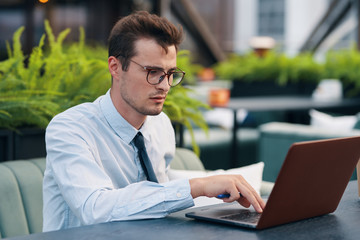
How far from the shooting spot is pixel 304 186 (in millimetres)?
1399

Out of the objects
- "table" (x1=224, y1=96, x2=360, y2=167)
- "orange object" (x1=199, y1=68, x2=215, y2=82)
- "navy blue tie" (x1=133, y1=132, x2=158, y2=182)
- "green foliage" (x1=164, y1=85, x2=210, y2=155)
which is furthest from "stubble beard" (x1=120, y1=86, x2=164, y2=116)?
"orange object" (x1=199, y1=68, x2=215, y2=82)

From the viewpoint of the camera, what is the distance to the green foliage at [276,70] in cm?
666

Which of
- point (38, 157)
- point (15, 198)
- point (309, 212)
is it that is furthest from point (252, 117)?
point (309, 212)

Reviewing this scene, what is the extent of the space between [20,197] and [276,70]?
4.97m

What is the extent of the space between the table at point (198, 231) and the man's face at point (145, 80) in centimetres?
39

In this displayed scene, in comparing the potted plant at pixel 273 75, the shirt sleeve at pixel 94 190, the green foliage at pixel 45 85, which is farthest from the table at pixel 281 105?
the shirt sleeve at pixel 94 190

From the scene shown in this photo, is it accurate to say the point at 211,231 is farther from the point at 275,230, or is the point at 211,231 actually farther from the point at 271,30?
the point at 271,30

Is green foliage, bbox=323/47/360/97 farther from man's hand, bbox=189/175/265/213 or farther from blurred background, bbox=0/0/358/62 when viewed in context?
man's hand, bbox=189/175/265/213

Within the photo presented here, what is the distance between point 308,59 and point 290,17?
8136mm

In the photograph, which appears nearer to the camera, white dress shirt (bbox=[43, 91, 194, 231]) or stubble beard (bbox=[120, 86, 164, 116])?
white dress shirt (bbox=[43, 91, 194, 231])

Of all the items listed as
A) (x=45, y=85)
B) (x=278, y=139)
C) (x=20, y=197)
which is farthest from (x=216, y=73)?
(x=20, y=197)

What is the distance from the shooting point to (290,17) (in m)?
14.7

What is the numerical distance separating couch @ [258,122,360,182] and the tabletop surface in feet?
2.50

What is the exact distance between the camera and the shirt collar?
184 centimetres
